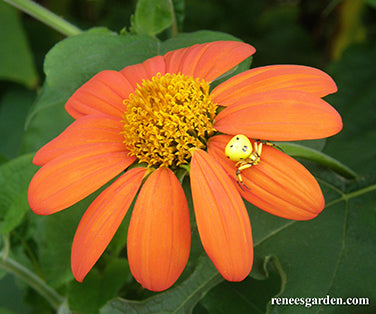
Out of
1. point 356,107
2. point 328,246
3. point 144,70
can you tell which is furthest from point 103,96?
point 356,107

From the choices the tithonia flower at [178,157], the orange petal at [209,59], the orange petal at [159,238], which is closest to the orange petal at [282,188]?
the tithonia flower at [178,157]

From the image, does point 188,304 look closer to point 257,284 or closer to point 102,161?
point 257,284

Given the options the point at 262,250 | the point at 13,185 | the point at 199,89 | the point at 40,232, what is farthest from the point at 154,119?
the point at 40,232

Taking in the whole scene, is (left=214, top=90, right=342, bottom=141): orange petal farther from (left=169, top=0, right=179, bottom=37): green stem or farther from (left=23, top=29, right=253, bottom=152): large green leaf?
(left=169, top=0, right=179, bottom=37): green stem

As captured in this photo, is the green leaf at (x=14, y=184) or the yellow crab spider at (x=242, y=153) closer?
the yellow crab spider at (x=242, y=153)

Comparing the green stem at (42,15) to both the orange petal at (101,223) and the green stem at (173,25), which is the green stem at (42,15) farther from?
the orange petal at (101,223)
